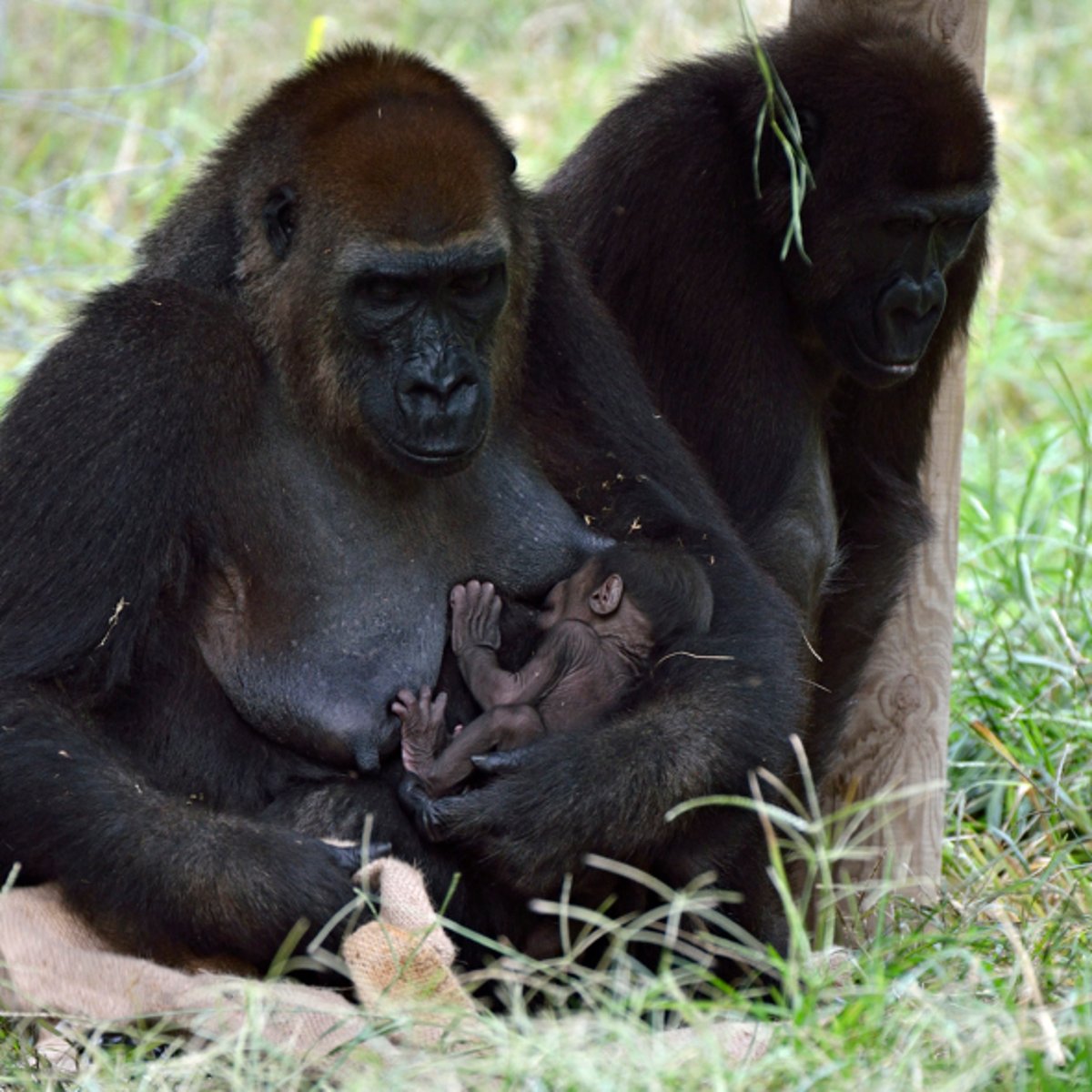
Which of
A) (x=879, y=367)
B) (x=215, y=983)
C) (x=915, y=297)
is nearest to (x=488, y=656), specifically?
(x=215, y=983)

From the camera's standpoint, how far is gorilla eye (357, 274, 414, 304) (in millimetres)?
3424

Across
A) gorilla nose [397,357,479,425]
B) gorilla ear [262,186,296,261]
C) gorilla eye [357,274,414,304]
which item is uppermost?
gorilla ear [262,186,296,261]

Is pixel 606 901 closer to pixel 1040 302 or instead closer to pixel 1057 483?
pixel 1057 483

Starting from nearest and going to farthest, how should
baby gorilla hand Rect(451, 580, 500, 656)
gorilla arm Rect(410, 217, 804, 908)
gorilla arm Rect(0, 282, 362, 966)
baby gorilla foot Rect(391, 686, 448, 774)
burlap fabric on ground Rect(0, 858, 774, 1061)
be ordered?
burlap fabric on ground Rect(0, 858, 774, 1061), gorilla arm Rect(0, 282, 362, 966), gorilla arm Rect(410, 217, 804, 908), baby gorilla foot Rect(391, 686, 448, 774), baby gorilla hand Rect(451, 580, 500, 656)

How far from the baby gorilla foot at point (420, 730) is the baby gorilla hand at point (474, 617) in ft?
0.48

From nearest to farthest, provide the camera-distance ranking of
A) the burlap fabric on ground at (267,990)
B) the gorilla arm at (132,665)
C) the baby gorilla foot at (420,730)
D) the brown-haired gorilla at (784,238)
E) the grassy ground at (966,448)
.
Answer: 1. the grassy ground at (966,448)
2. the burlap fabric on ground at (267,990)
3. the gorilla arm at (132,665)
4. the baby gorilla foot at (420,730)
5. the brown-haired gorilla at (784,238)

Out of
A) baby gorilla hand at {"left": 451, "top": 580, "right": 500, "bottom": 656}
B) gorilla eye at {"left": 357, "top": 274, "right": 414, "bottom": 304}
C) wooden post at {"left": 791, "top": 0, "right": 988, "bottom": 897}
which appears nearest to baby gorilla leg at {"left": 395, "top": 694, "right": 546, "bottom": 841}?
baby gorilla hand at {"left": 451, "top": 580, "right": 500, "bottom": 656}

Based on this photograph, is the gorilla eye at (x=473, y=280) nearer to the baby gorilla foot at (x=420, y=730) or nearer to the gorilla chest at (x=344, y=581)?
the gorilla chest at (x=344, y=581)

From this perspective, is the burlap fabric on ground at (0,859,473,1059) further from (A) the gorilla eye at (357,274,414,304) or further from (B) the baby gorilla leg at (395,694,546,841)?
(A) the gorilla eye at (357,274,414,304)

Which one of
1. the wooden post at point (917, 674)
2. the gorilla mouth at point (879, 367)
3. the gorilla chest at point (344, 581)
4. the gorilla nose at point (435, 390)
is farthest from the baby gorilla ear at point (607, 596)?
the wooden post at point (917, 674)

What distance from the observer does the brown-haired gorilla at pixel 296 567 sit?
126 inches

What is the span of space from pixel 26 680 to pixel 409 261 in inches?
39.3

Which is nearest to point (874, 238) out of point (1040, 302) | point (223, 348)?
point (223, 348)

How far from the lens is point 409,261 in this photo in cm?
339
